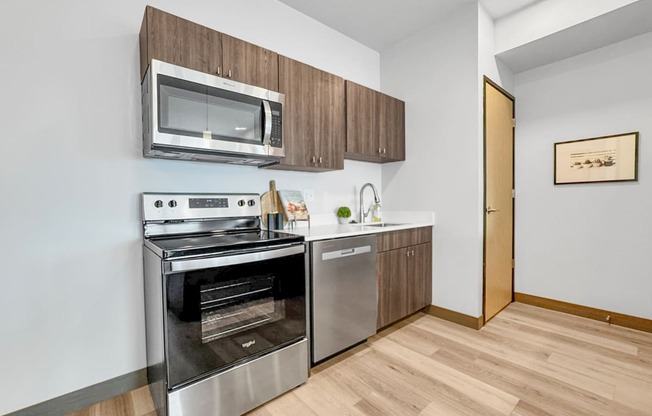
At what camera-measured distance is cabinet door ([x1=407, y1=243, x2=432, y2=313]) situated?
2.64 meters

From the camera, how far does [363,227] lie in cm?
252

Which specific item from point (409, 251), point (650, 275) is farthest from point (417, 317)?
point (650, 275)

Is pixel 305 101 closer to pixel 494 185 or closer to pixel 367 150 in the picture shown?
pixel 367 150

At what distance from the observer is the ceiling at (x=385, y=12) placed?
97.3 inches

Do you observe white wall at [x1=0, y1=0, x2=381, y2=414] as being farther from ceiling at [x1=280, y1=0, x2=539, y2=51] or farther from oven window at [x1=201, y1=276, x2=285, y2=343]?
ceiling at [x1=280, y1=0, x2=539, y2=51]

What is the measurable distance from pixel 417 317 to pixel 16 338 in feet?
9.35

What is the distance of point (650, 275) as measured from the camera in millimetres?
2439

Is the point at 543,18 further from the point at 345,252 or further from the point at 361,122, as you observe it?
the point at 345,252

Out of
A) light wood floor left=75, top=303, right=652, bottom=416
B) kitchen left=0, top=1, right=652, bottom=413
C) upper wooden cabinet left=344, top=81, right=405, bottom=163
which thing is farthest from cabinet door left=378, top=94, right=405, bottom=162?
light wood floor left=75, top=303, right=652, bottom=416

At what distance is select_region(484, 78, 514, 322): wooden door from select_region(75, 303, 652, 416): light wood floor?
0.43 m

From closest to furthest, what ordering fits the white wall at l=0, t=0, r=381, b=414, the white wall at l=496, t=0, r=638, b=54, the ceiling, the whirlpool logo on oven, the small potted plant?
the white wall at l=0, t=0, r=381, b=414 → the whirlpool logo on oven → the white wall at l=496, t=0, r=638, b=54 → the ceiling → the small potted plant

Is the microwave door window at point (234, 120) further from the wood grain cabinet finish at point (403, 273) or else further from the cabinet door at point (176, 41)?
the wood grain cabinet finish at point (403, 273)

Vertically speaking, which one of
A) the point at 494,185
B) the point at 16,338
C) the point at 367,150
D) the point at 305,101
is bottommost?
the point at 16,338

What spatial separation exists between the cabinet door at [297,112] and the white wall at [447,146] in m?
1.26
